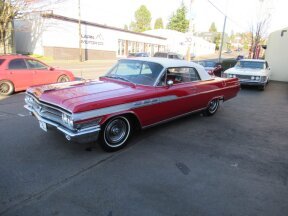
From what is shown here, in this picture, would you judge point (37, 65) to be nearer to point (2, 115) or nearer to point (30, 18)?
point (2, 115)

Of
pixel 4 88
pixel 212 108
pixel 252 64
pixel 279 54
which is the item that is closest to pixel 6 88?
pixel 4 88

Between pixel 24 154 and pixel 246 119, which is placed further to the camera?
pixel 246 119

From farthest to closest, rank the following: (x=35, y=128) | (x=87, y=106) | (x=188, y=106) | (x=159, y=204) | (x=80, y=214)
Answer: (x=188, y=106)
(x=35, y=128)
(x=87, y=106)
(x=159, y=204)
(x=80, y=214)

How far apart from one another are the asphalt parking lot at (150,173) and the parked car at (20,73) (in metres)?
3.48

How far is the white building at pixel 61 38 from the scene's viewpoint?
28.1 metres

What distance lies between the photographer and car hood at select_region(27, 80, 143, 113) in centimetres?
387

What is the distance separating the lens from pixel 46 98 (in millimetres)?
4277

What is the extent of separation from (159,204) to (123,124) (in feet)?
6.20

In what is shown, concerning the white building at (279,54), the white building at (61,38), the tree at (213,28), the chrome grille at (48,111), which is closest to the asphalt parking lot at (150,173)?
the chrome grille at (48,111)

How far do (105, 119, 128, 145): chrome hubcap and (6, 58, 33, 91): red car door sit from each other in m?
6.28

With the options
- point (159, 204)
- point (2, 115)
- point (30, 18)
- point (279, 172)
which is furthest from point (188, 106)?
point (30, 18)

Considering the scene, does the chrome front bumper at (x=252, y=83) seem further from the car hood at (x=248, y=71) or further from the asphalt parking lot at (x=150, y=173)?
the asphalt parking lot at (x=150, y=173)

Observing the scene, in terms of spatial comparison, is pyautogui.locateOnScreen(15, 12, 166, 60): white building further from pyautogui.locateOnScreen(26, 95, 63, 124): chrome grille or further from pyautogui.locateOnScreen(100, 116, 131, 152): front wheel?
pyautogui.locateOnScreen(100, 116, 131, 152): front wheel

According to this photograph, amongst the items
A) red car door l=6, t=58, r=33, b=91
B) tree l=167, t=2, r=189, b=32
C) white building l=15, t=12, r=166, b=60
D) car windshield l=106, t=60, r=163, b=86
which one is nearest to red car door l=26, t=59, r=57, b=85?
red car door l=6, t=58, r=33, b=91
